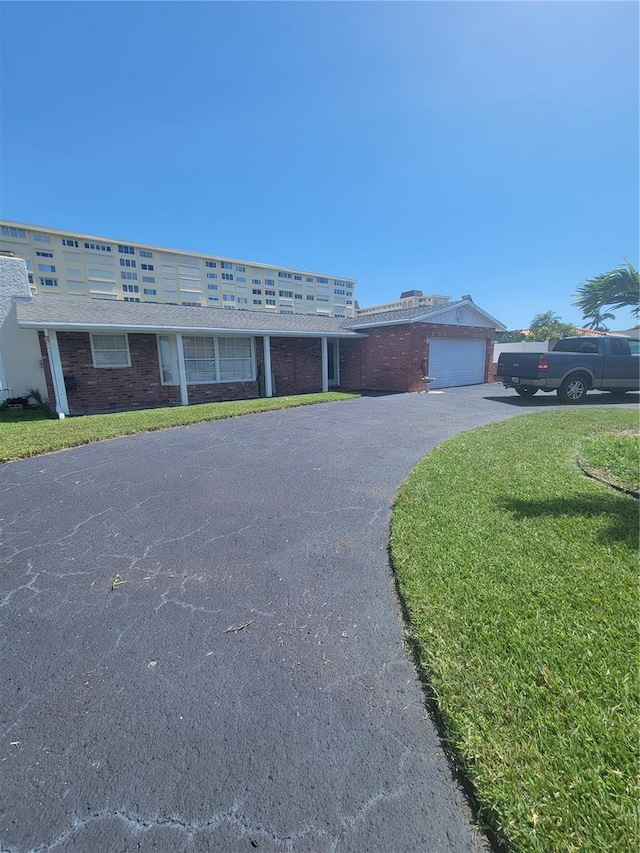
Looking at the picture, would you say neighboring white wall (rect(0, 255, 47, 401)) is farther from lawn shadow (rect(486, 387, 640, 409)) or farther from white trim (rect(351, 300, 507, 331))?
lawn shadow (rect(486, 387, 640, 409))

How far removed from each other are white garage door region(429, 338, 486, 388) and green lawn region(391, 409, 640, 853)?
12384mm

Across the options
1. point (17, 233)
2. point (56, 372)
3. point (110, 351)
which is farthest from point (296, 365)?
point (17, 233)

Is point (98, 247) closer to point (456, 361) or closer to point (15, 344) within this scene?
point (15, 344)

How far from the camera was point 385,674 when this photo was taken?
2.13m

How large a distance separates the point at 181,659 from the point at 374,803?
50.5 inches

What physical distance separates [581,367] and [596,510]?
9.59 m

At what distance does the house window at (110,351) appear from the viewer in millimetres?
11664

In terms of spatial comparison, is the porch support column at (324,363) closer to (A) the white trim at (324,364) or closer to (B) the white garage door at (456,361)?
(A) the white trim at (324,364)

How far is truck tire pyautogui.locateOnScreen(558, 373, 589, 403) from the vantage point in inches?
460

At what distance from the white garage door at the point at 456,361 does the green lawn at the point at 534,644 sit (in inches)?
488

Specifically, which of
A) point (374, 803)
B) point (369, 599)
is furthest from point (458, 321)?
point (374, 803)

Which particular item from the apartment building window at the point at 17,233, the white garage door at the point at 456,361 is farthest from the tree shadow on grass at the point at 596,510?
the apartment building window at the point at 17,233

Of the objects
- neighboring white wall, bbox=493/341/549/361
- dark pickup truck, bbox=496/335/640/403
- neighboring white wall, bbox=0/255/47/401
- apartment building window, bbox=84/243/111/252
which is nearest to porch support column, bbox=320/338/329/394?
dark pickup truck, bbox=496/335/640/403

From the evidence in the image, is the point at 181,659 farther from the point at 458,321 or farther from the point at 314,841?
the point at 458,321
